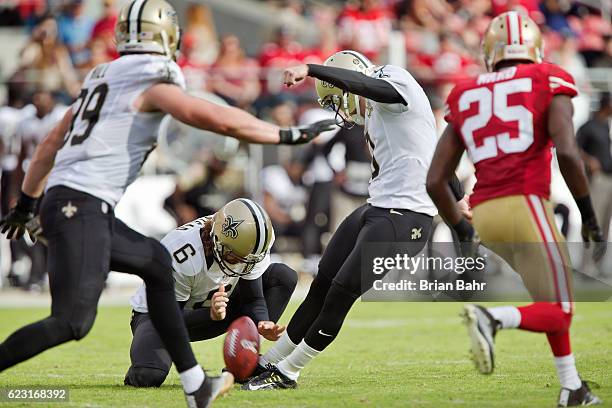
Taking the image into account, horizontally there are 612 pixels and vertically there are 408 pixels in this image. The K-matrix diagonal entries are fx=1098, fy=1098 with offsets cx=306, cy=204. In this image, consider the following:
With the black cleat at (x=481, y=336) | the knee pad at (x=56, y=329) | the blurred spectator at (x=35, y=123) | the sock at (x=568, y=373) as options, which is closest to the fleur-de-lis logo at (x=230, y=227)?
the knee pad at (x=56, y=329)

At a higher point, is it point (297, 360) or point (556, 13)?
point (556, 13)

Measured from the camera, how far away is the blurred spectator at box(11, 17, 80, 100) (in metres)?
13.9

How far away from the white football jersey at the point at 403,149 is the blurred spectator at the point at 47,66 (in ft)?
26.7

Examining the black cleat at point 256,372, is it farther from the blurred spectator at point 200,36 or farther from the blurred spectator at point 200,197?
the blurred spectator at point 200,36

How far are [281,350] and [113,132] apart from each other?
6.16ft

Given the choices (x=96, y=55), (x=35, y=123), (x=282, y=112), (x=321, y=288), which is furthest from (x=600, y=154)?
(x=321, y=288)

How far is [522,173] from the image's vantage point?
5238 mm

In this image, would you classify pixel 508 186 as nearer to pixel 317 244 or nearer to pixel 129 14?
pixel 129 14

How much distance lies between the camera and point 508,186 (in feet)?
17.2

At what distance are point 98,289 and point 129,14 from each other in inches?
53.6

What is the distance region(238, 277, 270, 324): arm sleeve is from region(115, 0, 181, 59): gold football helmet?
6.27ft

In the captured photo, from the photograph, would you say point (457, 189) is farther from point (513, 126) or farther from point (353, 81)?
point (513, 126)

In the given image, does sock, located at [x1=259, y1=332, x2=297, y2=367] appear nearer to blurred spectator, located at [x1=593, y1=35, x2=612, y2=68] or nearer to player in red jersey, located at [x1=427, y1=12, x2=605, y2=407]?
player in red jersey, located at [x1=427, y1=12, x2=605, y2=407]

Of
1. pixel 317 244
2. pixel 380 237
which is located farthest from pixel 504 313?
pixel 317 244
